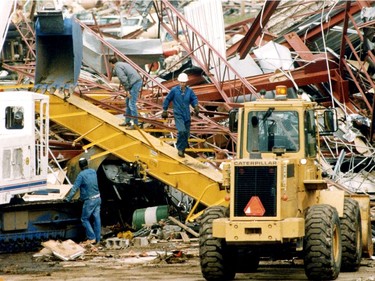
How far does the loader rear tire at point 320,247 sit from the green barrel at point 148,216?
A: 27.2 ft

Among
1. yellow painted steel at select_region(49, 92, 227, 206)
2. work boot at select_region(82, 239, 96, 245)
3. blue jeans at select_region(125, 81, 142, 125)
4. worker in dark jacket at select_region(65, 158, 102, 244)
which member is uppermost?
blue jeans at select_region(125, 81, 142, 125)

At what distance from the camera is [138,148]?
26.7 m

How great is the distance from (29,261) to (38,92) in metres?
Result: 4.99

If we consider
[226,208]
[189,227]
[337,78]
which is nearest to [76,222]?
[189,227]

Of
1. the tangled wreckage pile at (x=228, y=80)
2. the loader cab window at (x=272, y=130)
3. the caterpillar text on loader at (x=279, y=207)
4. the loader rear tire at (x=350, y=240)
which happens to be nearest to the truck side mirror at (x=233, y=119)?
the caterpillar text on loader at (x=279, y=207)

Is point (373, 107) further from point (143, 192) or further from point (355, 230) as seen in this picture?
point (355, 230)

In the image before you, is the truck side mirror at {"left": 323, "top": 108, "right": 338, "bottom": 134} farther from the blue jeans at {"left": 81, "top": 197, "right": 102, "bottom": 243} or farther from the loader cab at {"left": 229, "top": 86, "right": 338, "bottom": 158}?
the blue jeans at {"left": 81, "top": 197, "right": 102, "bottom": 243}

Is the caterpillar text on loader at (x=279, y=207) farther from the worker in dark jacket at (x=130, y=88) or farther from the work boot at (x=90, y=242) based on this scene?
the worker in dark jacket at (x=130, y=88)

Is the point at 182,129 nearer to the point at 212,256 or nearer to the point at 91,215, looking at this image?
the point at 91,215

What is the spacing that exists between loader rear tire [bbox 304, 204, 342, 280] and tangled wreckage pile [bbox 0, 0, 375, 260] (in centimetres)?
675

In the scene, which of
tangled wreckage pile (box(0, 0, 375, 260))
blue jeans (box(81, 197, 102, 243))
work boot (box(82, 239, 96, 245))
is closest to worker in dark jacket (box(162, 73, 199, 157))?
tangled wreckage pile (box(0, 0, 375, 260))

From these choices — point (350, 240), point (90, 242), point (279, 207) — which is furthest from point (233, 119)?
point (90, 242)

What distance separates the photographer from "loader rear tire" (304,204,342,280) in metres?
19.1

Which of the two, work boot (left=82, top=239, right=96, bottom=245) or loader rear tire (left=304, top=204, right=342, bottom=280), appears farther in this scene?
work boot (left=82, top=239, right=96, bottom=245)
